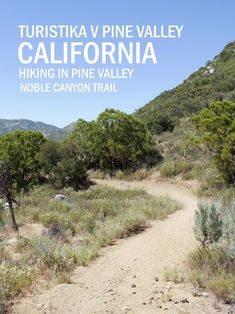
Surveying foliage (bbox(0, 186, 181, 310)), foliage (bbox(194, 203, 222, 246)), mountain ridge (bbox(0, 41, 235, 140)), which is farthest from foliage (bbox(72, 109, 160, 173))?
foliage (bbox(194, 203, 222, 246))

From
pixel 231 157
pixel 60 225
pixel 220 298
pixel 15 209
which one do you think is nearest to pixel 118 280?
pixel 220 298

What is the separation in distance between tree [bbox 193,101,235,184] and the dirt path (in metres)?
8.01

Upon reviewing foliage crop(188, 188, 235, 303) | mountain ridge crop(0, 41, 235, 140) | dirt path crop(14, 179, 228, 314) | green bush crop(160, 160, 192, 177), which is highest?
mountain ridge crop(0, 41, 235, 140)

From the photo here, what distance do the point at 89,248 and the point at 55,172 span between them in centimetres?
1481

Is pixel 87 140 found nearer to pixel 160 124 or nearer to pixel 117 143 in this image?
pixel 117 143

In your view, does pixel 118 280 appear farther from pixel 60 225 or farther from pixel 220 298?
pixel 60 225

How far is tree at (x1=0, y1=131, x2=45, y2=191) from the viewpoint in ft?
77.9

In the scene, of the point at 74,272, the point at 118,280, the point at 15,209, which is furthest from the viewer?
the point at 15,209

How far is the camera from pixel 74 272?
7.71m

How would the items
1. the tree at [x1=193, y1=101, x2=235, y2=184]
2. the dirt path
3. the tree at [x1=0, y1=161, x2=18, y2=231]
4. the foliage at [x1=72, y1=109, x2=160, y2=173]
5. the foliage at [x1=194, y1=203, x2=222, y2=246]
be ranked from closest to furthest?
the dirt path → the foliage at [x1=194, y1=203, x2=222, y2=246] → the tree at [x1=0, y1=161, x2=18, y2=231] → the tree at [x1=193, y1=101, x2=235, y2=184] → the foliage at [x1=72, y1=109, x2=160, y2=173]

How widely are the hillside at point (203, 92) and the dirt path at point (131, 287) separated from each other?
22.9m

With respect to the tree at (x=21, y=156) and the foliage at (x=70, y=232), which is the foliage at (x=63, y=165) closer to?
the tree at (x=21, y=156)

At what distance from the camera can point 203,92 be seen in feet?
134

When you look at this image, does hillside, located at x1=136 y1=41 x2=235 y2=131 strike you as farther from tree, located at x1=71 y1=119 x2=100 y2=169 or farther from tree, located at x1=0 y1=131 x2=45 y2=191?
tree, located at x1=0 y1=131 x2=45 y2=191
